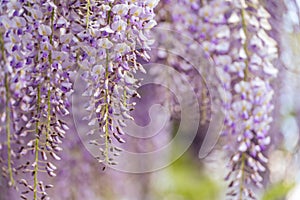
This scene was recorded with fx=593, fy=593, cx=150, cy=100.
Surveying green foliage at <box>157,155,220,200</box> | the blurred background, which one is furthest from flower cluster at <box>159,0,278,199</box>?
green foliage at <box>157,155,220,200</box>

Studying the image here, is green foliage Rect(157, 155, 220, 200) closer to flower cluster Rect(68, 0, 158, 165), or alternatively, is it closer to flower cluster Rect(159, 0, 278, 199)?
flower cluster Rect(159, 0, 278, 199)

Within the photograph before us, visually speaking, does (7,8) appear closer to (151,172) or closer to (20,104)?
(20,104)

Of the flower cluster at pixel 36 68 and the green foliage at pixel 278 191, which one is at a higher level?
the green foliage at pixel 278 191

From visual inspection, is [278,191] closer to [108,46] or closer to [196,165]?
[196,165]

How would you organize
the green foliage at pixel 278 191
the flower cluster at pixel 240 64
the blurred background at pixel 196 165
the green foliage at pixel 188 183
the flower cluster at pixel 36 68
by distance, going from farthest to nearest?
the green foliage at pixel 188 183 < the green foliage at pixel 278 191 < the blurred background at pixel 196 165 < the flower cluster at pixel 240 64 < the flower cluster at pixel 36 68

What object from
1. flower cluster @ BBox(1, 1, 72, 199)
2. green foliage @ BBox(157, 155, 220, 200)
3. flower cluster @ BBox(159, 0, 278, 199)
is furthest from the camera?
green foliage @ BBox(157, 155, 220, 200)

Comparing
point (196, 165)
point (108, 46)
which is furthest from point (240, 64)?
point (196, 165)

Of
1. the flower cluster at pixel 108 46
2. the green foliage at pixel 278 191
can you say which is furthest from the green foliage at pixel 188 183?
the flower cluster at pixel 108 46

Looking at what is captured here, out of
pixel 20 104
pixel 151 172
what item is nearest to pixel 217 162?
pixel 151 172

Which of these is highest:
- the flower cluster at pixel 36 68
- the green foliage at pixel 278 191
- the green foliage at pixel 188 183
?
the green foliage at pixel 188 183

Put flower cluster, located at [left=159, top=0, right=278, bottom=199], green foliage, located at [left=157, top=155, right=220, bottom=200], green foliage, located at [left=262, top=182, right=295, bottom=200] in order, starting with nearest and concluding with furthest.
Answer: flower cluster, located at [left=159, top=0, right=278, bottom=199]
green foliage, located at [left=262, top=182, right=295, bottom=200]
green foliage, located at [left=157, top=155, right=220, bottom=200]

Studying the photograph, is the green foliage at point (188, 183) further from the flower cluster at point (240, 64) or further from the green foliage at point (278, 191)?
the flower cluster at point (240, 64)
